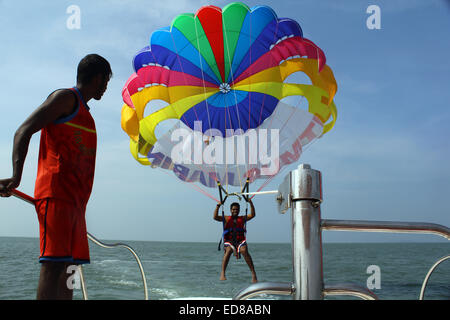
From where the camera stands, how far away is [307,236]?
0.97 metres

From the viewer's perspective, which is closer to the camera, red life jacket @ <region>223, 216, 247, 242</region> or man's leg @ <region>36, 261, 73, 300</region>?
man's leg @ <region>36, 261, 73, 300</region>

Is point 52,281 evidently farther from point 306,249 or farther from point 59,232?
point 306,249

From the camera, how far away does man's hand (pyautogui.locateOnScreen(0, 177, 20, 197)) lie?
5.54ft

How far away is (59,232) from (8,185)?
0.98ft

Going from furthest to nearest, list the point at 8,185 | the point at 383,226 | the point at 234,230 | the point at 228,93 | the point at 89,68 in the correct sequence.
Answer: the point at 228,93 → the point at 234,230 → the point at 89,68 → the point at 8,185 → the point at 383,226

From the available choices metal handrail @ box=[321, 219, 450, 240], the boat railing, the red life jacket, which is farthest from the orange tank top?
the red life jacket

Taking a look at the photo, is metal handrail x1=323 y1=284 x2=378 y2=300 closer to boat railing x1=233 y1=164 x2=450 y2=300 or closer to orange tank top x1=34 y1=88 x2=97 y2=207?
boat railing x1=233 y1=164 x2=450 y2=300

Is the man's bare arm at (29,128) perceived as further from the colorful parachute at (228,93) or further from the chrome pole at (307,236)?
the colorful parachute at (228,93)

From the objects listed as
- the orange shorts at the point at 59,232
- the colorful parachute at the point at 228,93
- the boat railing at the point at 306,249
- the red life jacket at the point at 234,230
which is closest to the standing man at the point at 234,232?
the red life jacket at the point at 234,230

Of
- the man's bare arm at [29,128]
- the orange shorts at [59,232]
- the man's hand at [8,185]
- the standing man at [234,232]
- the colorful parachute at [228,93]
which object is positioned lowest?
the standing man at [234,232]

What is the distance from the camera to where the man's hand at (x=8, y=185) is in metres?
1.69

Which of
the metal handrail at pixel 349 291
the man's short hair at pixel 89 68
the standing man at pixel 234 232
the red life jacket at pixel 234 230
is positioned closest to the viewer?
the metal handrail at pixel 349 291

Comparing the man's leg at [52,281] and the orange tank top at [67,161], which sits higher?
the orange tank top at [67,161]

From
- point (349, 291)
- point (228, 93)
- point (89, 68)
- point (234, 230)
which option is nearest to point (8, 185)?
point (89, 68)
